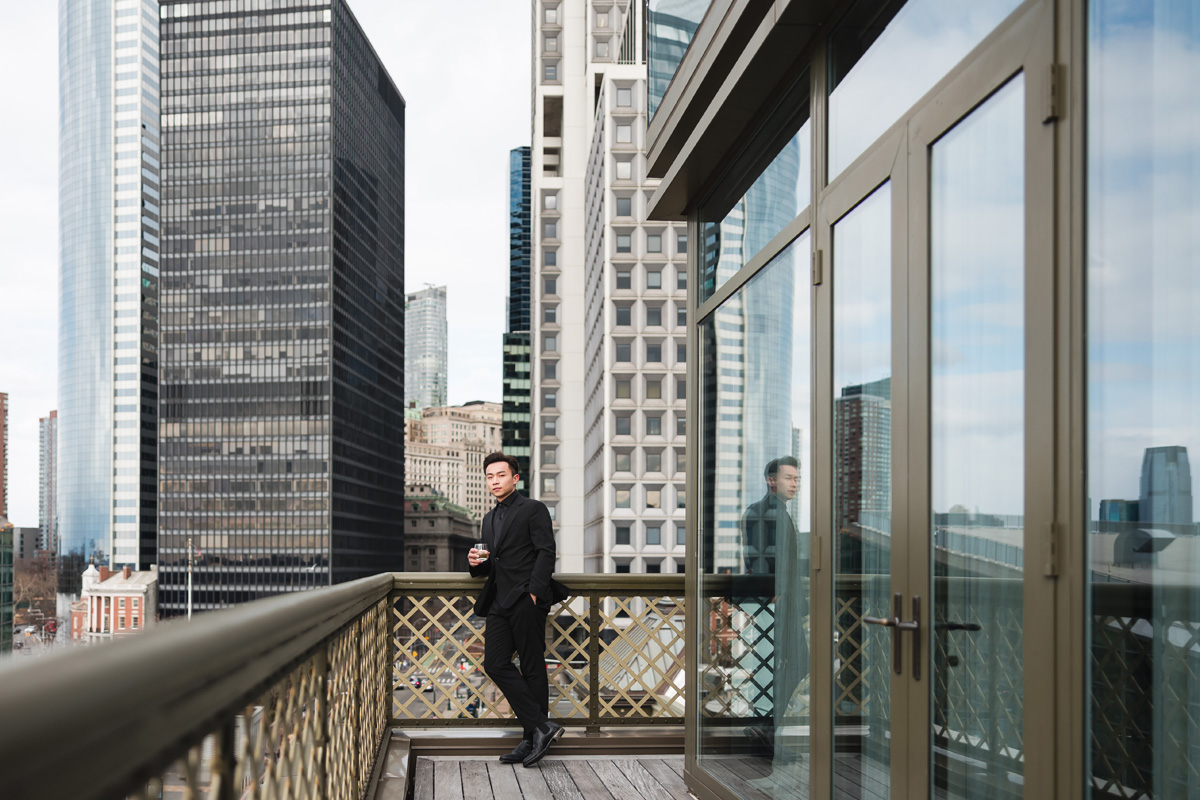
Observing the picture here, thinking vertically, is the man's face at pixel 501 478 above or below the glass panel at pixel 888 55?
below

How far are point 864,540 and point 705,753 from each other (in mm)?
2177

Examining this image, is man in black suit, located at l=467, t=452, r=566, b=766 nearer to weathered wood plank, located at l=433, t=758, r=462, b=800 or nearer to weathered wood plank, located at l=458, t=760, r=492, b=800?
weathered wood plank, located at l=458, t=760, r=492, b=800

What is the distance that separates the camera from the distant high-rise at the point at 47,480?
9257 centimetres

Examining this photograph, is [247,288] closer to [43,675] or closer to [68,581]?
[68,581]

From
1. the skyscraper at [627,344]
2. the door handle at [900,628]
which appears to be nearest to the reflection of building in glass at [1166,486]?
the door handle at [900,628]

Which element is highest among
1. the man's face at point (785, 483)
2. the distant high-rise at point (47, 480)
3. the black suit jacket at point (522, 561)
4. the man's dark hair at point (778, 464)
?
the man's dark hair at point (778, 464)

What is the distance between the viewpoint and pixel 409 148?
385 ft

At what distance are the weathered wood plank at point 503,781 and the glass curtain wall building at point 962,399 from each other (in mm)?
1236

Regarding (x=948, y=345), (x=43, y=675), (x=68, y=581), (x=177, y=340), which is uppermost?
(x=177, y=340)

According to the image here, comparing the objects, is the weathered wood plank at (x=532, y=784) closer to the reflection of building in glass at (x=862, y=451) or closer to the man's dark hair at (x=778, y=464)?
the man's dark hair at (x=778, y=464)

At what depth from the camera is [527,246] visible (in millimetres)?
126500

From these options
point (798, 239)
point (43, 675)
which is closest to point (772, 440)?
point (798, 239)

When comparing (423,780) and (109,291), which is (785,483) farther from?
(109,291)

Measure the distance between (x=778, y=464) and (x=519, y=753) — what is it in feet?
9.02
